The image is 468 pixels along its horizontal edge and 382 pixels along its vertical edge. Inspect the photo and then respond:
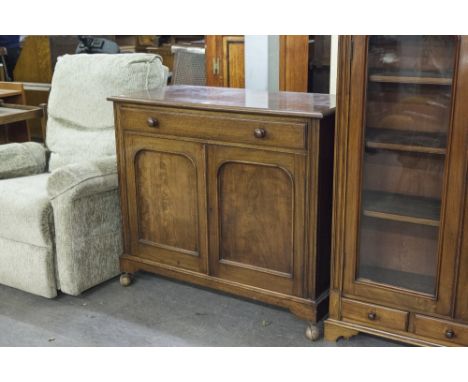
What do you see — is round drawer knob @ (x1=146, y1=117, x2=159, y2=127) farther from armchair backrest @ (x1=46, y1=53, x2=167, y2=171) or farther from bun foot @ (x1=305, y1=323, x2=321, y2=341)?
bun foot @ (x1=305, y1=323, x2=321, y2=341)

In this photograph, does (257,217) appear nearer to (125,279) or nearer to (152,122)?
(152,122)

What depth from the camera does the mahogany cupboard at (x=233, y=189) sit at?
6.47 feet

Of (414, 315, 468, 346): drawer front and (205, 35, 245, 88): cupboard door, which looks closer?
(414, 315, 468, 346): drawer front

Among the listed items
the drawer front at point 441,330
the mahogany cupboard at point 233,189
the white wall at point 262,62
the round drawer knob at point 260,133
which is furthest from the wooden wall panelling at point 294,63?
the drawer front at point 441,330

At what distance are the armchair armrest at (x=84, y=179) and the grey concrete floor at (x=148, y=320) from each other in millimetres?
472

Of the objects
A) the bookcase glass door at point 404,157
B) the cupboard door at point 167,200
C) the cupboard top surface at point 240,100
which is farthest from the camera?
the cupboard door at point 167,200

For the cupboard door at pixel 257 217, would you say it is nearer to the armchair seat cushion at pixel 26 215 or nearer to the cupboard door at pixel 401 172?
the cupboard door at pixel 401 172

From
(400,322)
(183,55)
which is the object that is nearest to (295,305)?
(400,322)

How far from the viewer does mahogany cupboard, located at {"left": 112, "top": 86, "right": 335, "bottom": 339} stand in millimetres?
1972

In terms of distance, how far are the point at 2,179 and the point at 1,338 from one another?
79 centimetres

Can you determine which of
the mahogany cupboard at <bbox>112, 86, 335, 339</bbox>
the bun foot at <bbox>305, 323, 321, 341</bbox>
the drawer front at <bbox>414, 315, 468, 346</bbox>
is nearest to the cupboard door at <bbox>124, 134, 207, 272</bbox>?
the mahogany cupboard at <bbox>112, 86, 335, 339</bbox>

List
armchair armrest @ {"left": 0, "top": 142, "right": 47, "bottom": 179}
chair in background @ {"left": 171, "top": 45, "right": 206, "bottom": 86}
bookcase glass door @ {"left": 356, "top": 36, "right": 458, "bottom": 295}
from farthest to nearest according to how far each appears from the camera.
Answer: chair in background @ {"left": 171, "top": 45, "right": 206, "bottom": 86}, armchair armrest @ {"left": 0, "top": 142, "right": 47, "bottom": 179}, bookcase glass door @ {"left": 356, "top": 36, "right": 458, "bottom": 295}

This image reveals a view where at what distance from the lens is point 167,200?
235cm

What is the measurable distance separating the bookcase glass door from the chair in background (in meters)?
2.29
